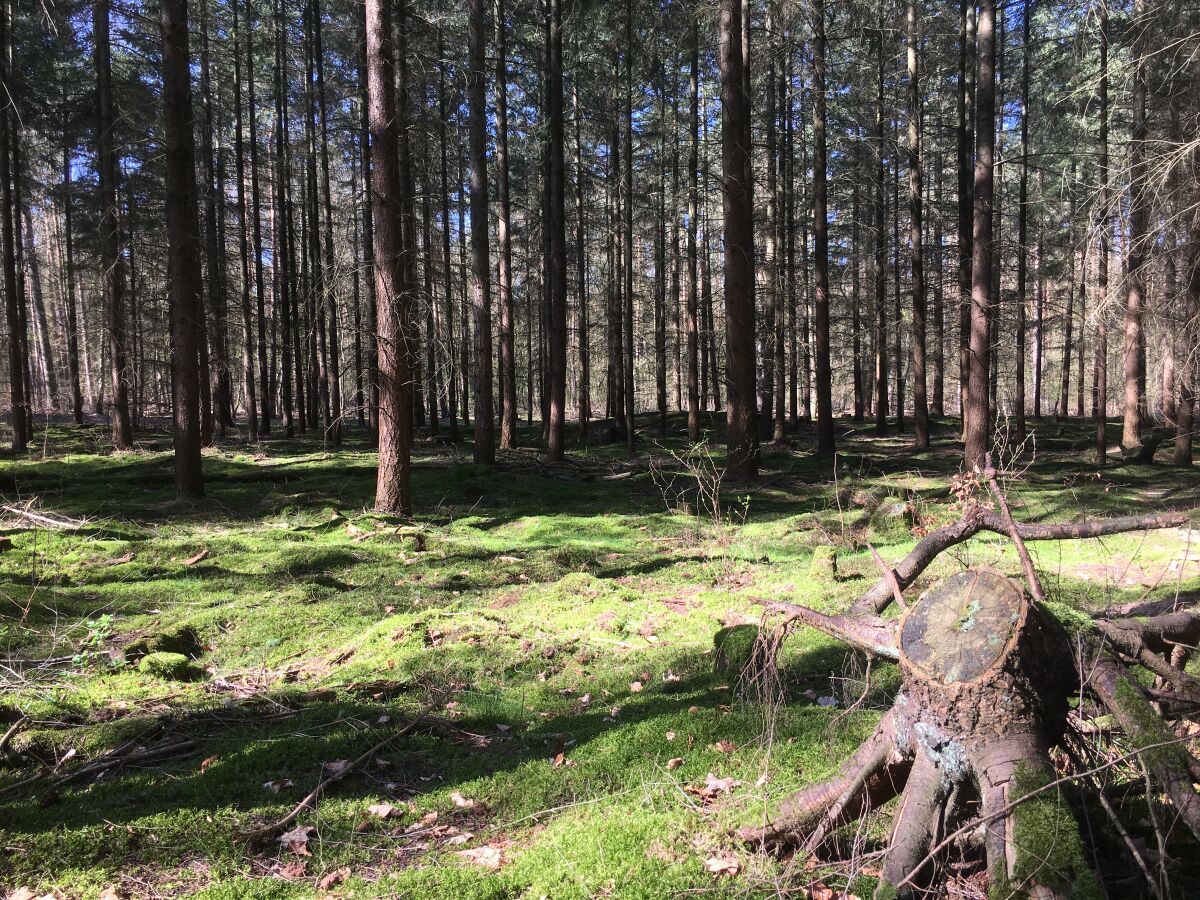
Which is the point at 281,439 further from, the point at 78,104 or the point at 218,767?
the point at 218,767

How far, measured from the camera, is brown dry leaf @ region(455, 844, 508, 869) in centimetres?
324

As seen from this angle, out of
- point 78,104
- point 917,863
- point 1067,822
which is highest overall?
point 78,104

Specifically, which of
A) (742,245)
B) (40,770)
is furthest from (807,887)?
(742,245)

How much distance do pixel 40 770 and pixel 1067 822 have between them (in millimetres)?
5121

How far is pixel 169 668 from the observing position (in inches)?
213

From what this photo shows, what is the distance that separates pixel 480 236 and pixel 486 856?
46.1ft

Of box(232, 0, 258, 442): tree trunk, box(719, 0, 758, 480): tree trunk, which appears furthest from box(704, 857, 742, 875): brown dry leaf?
box(232, 0, 258, 442): tree trunk

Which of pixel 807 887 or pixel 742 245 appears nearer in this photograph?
pixel 807 887

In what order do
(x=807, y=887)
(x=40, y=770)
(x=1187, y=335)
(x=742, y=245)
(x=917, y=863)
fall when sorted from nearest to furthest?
(x=917, y=863) → (x=807, y=887) → (x=40, y=770) → (x=1187, y=335) → (x=742, y=245)

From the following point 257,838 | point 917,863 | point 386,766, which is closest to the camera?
point 917,863

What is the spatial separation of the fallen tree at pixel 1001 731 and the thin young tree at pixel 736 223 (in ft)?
35.2

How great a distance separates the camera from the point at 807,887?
2635mm

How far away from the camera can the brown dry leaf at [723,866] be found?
289cm

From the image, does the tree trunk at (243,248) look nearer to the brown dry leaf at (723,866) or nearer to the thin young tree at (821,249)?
the thin young tree at (821,249)
